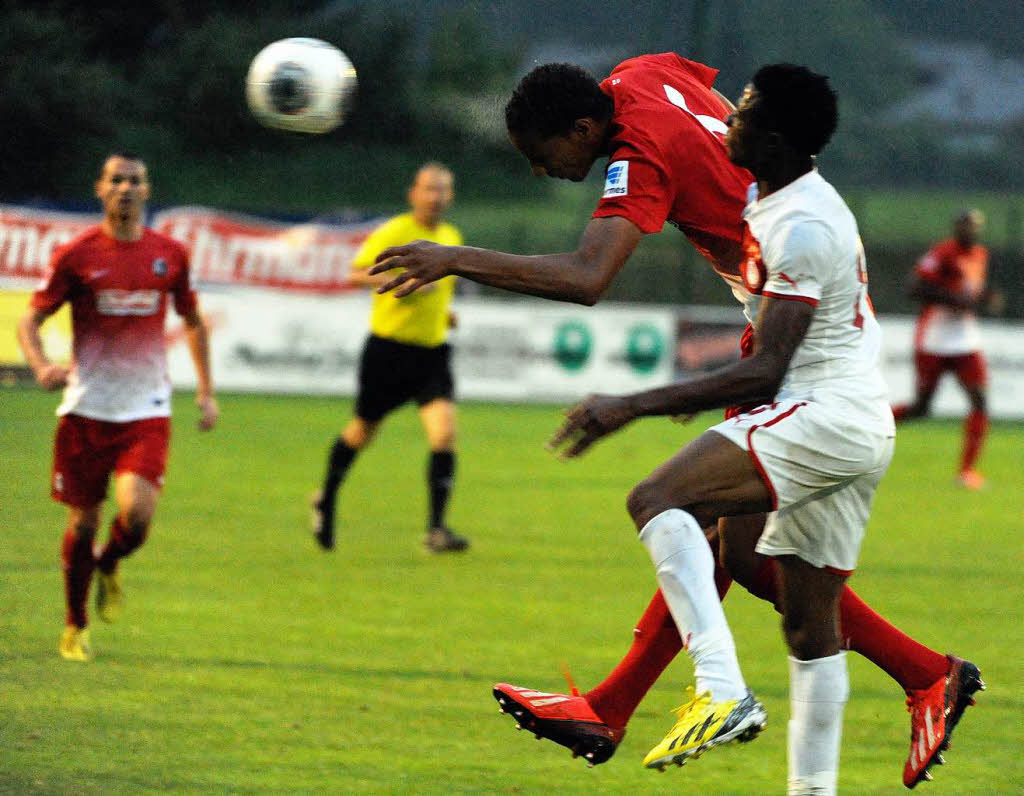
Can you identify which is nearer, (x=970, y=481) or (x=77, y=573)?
(x=77, y=573)

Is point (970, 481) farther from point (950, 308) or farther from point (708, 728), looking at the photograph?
point (708, 728)

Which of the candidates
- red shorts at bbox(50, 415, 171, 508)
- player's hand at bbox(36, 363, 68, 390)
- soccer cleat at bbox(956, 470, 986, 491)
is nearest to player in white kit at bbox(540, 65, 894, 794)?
player's hand at bbox(36, 363, 68, 390)

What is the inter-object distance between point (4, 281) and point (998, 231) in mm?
14475

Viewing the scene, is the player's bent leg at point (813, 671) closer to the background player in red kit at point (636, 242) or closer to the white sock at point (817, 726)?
the white sock at point (817, 726)

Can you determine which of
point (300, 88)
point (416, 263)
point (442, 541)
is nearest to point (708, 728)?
point (416, 263)

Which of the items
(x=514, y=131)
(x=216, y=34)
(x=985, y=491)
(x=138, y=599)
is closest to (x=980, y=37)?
(x=216, y=34)

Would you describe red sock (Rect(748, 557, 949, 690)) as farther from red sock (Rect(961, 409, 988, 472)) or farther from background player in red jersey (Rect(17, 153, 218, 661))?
red sock (Rect(961, 409, 988, 472))

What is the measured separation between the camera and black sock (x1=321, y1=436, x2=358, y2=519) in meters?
9.85

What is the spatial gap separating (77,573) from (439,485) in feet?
10.9

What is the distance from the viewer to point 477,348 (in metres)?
19.2

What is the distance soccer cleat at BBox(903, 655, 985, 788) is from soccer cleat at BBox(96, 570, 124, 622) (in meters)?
3.87

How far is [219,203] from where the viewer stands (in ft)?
→ 83.1

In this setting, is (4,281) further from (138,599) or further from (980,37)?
(980,37)

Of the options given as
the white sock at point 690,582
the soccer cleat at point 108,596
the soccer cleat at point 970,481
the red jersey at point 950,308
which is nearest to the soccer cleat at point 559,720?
the white sock at point 690,582
